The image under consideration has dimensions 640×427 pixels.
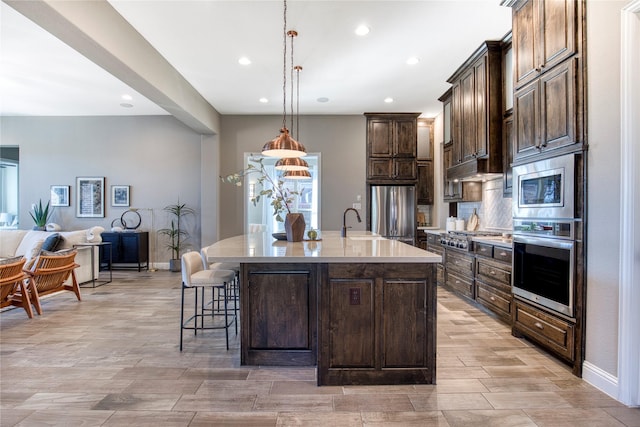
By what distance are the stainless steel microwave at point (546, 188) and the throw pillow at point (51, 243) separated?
18.0 feet

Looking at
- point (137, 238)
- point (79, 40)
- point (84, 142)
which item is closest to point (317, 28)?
point (79, 40)

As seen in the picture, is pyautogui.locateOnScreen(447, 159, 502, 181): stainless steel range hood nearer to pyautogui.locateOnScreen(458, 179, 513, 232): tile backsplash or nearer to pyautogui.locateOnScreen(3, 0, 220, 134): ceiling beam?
pyautogui.locateOnScreen(458, 179, 513, 232): tile backsplash

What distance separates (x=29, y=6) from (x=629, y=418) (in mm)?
4598

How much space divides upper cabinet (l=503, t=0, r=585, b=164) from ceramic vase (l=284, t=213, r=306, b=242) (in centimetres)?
208

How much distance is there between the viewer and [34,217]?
20.6 feet

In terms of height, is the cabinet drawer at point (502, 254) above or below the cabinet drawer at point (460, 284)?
above

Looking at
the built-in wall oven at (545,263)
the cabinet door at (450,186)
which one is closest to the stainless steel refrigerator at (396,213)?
the cabinet door at (450,186)

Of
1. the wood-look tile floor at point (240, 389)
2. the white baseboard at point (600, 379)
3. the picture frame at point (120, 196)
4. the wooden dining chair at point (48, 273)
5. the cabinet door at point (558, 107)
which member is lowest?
the wood-look tile floor at point (240, 389)

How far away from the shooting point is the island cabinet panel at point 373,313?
2070 millimetres

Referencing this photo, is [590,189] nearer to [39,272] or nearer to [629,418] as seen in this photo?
[629,418]

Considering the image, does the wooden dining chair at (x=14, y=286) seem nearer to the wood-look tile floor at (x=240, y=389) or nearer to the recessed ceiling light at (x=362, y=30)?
the wood-look tile floor at (x=240, y=389)

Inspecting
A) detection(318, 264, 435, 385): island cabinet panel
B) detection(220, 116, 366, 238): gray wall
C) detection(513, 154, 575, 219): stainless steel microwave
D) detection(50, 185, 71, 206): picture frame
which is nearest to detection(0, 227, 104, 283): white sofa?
detection(50, 185, 71, 206): picture frame

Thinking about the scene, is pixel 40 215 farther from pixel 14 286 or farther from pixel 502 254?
pixel 502 254

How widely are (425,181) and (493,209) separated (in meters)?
2.06
